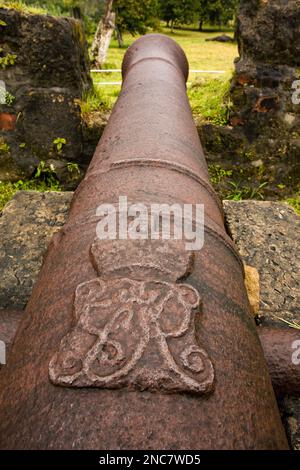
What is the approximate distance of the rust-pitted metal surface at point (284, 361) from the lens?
1428mm

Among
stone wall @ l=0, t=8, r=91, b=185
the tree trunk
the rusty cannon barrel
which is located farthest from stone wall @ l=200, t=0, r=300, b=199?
the tree trunk

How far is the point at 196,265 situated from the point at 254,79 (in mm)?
3418

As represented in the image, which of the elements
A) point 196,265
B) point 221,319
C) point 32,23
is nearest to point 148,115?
point 196,265

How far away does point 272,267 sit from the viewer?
2.30 m

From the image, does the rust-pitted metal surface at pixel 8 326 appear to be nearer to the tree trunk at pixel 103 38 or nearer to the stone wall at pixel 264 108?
the stone wall at pixel 264 108

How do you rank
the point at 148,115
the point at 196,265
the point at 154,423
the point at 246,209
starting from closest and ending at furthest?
the point at 154,423 → the point at 196,265 → the point at 148,115 → the point at 246,209

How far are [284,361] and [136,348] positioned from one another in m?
0.82

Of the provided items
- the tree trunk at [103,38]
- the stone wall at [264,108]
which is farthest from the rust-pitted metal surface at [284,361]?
the tree trunk at [103,38]

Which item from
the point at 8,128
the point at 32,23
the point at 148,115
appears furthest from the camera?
the point at 8,128

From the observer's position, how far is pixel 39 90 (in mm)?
3875

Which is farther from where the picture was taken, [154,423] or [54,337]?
[54,337]

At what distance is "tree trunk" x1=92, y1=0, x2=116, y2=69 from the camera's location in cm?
1023

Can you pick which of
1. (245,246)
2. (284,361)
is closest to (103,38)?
(245,246)

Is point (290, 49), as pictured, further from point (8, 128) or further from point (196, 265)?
point (196, 265)
